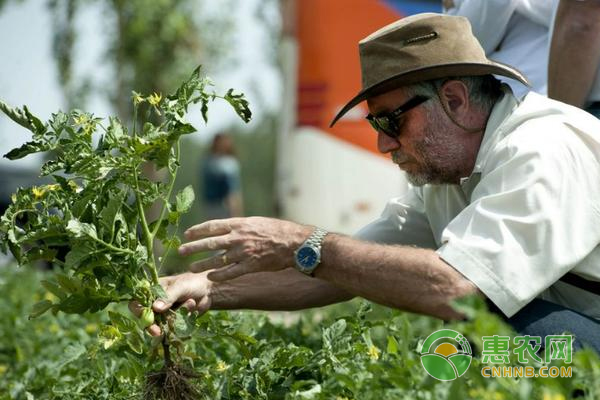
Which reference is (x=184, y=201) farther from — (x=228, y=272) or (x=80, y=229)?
(x=80, y=229)

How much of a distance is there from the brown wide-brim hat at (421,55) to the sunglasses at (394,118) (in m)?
0.06

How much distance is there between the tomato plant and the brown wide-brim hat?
495 millimetres

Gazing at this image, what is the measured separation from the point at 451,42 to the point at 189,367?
1.32m

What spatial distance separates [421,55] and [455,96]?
0.17m

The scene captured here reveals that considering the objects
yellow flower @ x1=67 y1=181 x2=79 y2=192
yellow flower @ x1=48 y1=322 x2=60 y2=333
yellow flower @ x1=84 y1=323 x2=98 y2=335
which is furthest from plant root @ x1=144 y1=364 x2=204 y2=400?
yellow flower @ x1=48 y1=322 x2=60 y2=333

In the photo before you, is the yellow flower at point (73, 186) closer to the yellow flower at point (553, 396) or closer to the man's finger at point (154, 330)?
the man's finger at point (154, 330)

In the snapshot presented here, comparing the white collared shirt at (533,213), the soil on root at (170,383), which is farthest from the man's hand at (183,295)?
the white collared shirt at (533,213)

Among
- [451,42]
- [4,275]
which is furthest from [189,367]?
[4,275]

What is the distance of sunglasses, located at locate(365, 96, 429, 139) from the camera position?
341 centimetres

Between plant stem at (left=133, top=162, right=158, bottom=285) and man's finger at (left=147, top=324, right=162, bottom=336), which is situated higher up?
plant stem at (left=133, top=162, right=158, bottom=285)

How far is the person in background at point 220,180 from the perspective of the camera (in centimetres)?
1364

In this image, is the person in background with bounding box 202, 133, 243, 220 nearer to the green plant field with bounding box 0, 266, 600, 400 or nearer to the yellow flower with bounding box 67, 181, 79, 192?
the green plant field with bounding box 0, 266, 600, 400

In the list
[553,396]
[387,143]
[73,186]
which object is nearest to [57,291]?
[73,186]

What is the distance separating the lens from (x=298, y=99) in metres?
11.0
